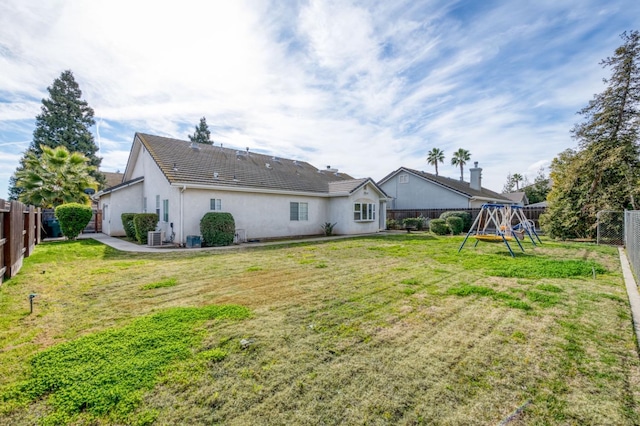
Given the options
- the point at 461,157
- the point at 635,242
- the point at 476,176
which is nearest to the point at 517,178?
the point at 461,157

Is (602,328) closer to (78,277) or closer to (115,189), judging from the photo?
(78,277)

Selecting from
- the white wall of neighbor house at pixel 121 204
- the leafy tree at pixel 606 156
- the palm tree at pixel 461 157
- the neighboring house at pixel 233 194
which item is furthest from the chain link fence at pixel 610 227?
the palm tree at pixel 461 157

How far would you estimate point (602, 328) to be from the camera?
3770 millimetres

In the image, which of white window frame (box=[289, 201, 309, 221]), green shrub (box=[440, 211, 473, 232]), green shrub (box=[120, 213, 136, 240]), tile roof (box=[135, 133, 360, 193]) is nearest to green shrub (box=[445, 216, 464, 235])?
green shrub (box=[440, 211, 473, 232])

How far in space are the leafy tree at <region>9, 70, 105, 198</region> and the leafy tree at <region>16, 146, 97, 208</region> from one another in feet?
45.3

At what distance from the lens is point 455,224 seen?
1912 cm

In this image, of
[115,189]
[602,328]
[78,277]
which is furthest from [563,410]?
[115,189]

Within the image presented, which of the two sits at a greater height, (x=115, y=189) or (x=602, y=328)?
(x=115, y=189)

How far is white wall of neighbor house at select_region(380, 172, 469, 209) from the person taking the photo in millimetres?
24297

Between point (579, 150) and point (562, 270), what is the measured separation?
12.0m

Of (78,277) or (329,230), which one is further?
(329,230)

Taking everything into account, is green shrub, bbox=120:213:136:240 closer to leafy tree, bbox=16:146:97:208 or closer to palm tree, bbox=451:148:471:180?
leafy tree, bbox=16:146:97:208

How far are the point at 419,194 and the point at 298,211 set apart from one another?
13.8 metres

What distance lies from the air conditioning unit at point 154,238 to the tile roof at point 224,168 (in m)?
2.40
